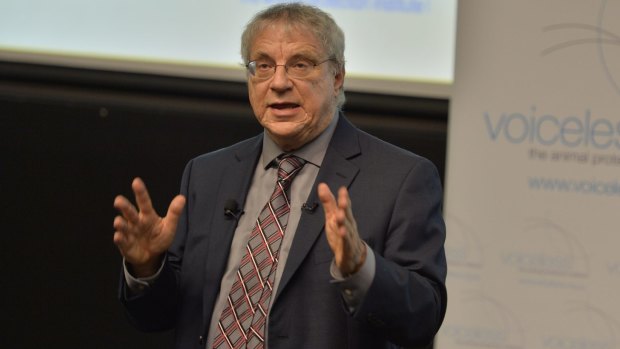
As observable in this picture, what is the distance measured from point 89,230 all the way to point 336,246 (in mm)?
2960

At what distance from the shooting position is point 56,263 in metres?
5.07

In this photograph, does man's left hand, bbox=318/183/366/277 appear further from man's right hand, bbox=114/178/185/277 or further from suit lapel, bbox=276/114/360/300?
man's right hand, bbox=114/178/185/277

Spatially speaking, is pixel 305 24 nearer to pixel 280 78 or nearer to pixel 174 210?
pixel 280 78

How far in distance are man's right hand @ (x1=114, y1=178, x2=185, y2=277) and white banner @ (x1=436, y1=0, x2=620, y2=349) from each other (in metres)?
2.20

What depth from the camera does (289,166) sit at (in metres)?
2.76

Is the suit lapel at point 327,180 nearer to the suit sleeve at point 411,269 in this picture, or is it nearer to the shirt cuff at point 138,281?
the suit sleeve at point 411,269

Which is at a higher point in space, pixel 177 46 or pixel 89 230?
pixel 177 46

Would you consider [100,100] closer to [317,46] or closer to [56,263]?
[56,263]

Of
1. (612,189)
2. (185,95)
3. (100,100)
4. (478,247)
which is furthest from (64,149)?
(612,189)

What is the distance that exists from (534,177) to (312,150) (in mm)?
1958

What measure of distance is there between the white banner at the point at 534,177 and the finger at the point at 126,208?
90.0 inches

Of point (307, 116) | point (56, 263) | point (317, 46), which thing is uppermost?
point (317, 46)

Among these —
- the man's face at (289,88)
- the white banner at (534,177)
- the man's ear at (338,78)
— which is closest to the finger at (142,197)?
the man's face at (289,88)

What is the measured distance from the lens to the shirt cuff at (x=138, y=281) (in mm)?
2633
